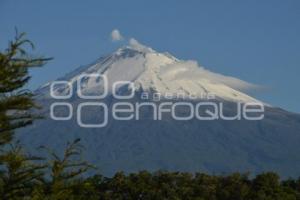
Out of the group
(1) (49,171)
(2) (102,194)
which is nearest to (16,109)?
(1) (49,171)

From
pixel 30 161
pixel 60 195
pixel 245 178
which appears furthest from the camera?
pixel 245 178

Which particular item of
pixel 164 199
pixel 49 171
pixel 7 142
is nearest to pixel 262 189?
pixel 164 199

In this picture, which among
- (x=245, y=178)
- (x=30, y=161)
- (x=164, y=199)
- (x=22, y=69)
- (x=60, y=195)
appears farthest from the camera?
(x=245, y=178)

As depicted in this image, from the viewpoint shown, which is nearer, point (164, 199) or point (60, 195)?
point (60, 195)

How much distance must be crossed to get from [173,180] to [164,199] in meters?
5.03

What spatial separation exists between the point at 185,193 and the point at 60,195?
53.8 meters

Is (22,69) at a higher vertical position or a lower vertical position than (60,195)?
higher

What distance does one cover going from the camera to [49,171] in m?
27.9

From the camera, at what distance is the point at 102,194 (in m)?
78.9

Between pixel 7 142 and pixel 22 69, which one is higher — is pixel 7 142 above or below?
below

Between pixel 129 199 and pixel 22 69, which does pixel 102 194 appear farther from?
pixel 22 69

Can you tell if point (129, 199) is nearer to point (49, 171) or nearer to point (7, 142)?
point (49, 171)

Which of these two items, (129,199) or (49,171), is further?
(129,199)

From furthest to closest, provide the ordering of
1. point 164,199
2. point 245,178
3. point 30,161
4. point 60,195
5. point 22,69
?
point 245,178 < point 164,199 < point 60,195 < point 30,161 < point 22,69
